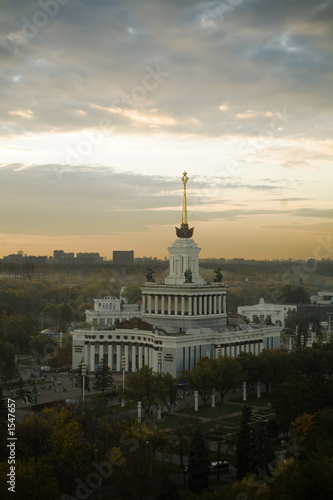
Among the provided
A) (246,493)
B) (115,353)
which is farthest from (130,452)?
(115,353)

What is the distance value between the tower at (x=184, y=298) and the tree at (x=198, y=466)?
41.1 m

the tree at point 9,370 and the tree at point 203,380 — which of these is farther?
the tree at point 9,370

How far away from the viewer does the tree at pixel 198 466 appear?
3731 cm

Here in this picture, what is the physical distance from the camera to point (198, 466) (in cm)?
3781

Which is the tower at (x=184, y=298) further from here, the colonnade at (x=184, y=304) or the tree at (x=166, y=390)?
the tree at (x=166, y=390)

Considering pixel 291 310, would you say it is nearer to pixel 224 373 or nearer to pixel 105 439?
pixel 224 373

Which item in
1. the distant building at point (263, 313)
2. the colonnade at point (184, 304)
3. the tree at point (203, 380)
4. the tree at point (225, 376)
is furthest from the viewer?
the distant building at point (263, 313)

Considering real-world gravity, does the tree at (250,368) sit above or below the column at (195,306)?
below

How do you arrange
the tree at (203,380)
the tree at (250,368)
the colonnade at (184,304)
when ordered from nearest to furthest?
the tree at (203,380) < the tree at (250,368) < the colonnade at (184,304)

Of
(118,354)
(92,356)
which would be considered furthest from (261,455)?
(92,356)

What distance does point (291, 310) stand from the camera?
14562 cm

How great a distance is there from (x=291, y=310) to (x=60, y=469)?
370 ft

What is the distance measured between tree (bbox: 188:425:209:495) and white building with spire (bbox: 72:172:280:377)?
35.5m

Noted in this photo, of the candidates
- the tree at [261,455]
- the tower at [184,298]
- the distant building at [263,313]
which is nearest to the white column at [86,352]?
the tower at [184,298]
